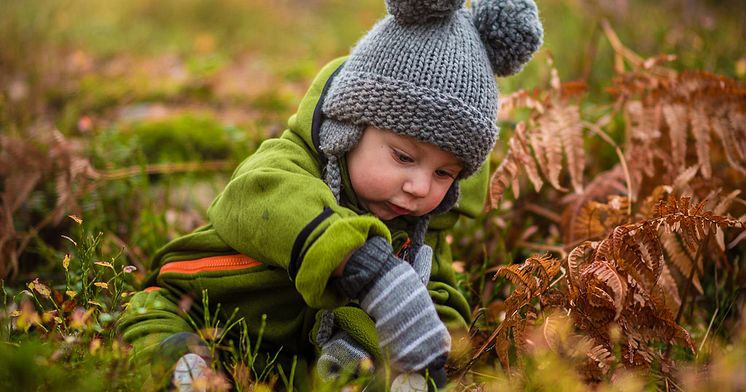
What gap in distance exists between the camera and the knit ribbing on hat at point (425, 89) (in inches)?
85.7

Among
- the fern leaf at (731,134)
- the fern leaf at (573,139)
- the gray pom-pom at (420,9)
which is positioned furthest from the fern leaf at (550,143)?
the gray pom-pom at (420,9)

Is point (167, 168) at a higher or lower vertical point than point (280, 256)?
lower

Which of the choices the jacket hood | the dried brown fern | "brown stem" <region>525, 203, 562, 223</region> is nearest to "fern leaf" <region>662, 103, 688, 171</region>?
"brown stem" <region>525, 203, 562, 223</region>

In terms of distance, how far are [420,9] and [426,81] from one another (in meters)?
0.24

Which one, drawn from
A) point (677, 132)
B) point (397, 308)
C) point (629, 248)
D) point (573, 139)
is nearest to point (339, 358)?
point (397, 308)

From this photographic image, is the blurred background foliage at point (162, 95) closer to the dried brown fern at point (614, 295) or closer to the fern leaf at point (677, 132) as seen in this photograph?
the dried brown fern at point (614, 295)

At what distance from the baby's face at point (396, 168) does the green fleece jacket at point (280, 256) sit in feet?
0.26

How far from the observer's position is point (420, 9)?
7.34 feet

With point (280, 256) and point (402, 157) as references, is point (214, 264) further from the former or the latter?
point (402, 157)

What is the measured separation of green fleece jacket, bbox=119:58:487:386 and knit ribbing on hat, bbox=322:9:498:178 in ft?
0.62

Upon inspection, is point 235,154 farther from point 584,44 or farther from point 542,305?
point 584,44

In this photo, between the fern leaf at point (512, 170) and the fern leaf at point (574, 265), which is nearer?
the fern leaf at point (574, 265)

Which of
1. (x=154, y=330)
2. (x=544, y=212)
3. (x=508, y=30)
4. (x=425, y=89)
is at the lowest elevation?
(x=544, y=212)

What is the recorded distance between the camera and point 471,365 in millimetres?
2338
